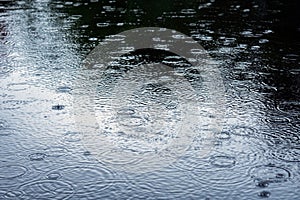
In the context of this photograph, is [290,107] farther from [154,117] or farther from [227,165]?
[227,165]

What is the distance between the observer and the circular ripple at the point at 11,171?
10.3 ft

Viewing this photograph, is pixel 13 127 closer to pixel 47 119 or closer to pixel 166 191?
pixel 47 119

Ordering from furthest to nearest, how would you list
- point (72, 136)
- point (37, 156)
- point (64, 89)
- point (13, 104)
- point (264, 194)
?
1. point (64, 89)
2. point (13, 104)
3. point (72, 136)
4. point (37, 156)
5. point (264, 194)

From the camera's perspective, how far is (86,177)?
3094 mm

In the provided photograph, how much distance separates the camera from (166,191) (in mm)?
2932

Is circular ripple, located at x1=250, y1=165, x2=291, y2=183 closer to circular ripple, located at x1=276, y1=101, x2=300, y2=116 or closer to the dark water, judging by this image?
the dark water

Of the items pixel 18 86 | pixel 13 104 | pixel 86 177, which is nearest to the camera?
pixel 86 177

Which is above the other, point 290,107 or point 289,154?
point 289,154

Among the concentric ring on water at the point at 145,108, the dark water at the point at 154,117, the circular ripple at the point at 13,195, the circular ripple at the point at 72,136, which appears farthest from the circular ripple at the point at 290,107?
the circular ripple at the point at 13,195

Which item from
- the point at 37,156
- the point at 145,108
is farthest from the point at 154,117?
the point at 37,156

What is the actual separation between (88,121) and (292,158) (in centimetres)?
158

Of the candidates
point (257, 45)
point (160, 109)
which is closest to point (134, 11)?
point (257, 45)

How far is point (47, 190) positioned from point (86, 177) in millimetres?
263

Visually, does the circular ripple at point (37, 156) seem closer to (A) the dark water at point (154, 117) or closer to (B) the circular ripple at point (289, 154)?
(A) the dark water at point (154, 117)
